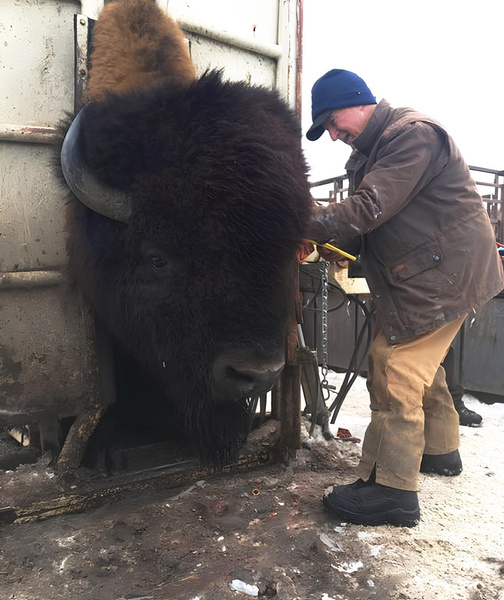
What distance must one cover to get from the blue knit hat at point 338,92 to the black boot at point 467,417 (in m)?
3.29

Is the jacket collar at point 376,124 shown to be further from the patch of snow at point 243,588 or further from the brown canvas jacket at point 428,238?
the patch of snow at point 243,588

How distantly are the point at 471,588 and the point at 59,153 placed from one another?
9.55 feet

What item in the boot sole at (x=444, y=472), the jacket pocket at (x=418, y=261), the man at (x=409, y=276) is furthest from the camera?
the boot sole at (x=444, y=472)

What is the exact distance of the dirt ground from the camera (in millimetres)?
1997

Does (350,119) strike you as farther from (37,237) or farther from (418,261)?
(37,237)

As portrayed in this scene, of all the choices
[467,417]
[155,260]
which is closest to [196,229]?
[155,260]

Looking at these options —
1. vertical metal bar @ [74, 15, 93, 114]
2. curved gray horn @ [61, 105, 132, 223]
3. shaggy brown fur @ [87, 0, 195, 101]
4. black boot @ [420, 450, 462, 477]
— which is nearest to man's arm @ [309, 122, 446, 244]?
curved gray horn @ [61, 105, 132, 223]

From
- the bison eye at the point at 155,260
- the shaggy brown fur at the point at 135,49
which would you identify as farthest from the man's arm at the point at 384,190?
the shaggy brown fur at the point at 135,49

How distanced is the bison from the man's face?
1.74 feet

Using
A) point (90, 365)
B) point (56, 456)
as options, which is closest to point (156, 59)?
point (90, 365)

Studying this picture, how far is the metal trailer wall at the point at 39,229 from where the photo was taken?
2582 millimetres

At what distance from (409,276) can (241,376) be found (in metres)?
1.19

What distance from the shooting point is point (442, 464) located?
3275mm

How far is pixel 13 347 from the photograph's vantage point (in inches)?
103
